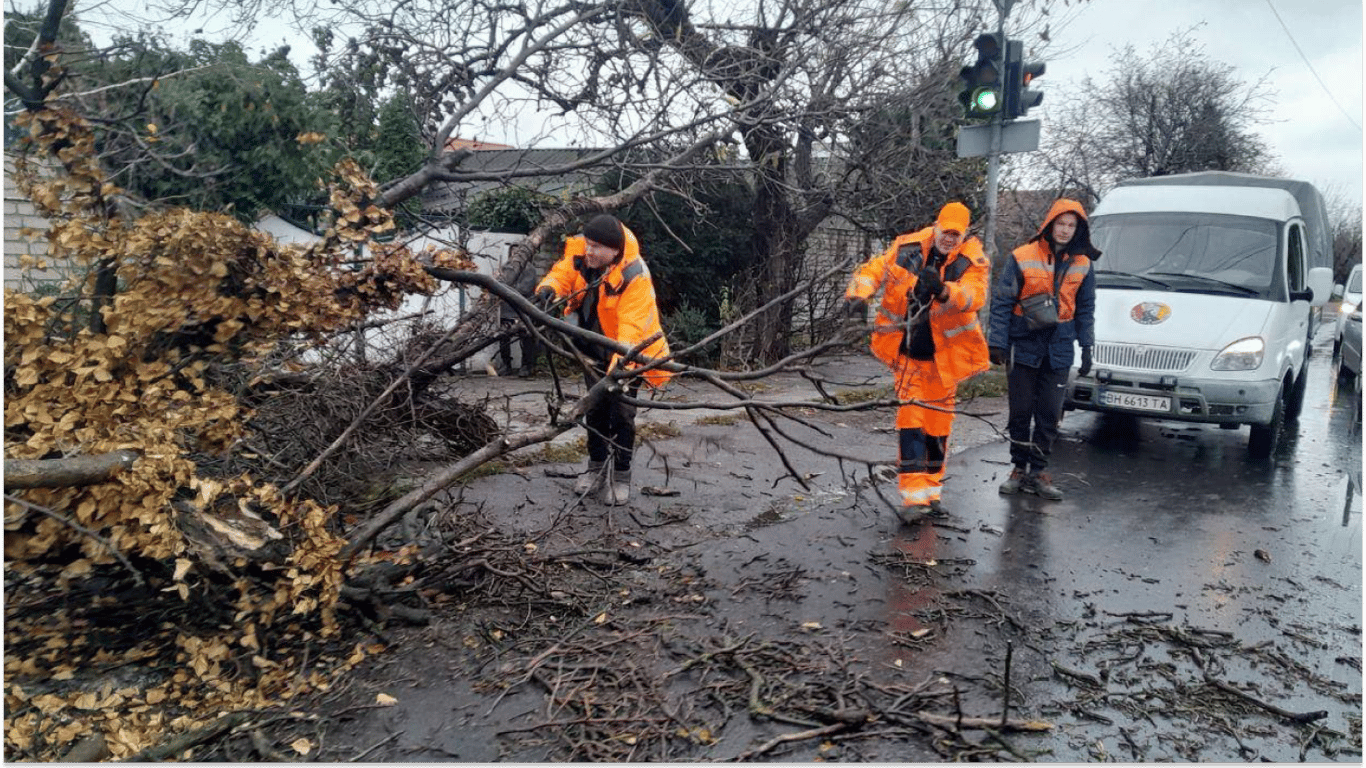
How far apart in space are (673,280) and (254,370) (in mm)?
8983

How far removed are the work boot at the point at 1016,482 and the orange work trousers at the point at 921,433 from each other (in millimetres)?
838

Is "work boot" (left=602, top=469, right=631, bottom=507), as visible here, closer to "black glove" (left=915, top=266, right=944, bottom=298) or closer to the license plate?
"black glove" (left=915, top=266, right=944, bottom=298)

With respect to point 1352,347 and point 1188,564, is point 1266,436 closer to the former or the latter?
point 1188,564

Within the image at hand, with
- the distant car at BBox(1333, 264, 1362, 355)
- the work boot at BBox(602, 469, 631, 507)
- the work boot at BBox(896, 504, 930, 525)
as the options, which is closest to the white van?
the work boot at BBox(896, 504, 930, 525)

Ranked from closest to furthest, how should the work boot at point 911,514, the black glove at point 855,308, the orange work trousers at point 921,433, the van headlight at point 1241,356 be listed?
the black glove at point 855,308, the work boot at point 911,514, the orange work trousers at point 921,433, the van headlight at point 1241,356

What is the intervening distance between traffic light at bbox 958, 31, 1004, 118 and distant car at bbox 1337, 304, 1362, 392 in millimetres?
6592

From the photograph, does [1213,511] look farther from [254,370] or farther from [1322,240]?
[1322,240]

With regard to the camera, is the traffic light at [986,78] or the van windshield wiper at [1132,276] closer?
the van windshield wiper at [1132,276]

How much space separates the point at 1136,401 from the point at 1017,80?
133 inches

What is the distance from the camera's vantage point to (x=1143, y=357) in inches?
294

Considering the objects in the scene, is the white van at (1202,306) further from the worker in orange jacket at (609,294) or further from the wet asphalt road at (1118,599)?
the worker in orange jacket at (609,294)

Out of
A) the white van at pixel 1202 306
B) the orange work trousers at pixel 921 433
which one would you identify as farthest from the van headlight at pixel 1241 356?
the orange work trousers at pixel 921 433

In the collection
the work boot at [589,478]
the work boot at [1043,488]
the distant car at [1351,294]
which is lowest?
the work boot at [1043,488]

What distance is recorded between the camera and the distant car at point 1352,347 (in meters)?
12.0
